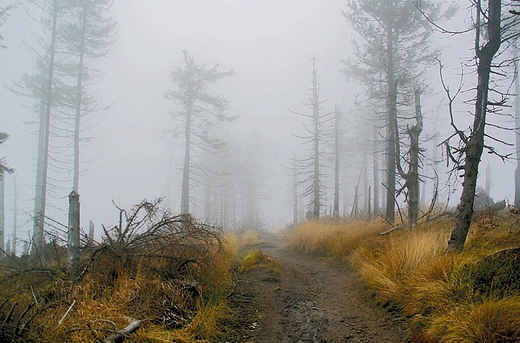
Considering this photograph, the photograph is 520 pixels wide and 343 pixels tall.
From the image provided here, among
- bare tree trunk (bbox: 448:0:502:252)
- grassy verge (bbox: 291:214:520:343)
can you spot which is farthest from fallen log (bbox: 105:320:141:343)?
bare tree trunk (bbox: 448:0:502:252)

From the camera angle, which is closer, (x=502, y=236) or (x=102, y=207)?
(x=502, y=236)

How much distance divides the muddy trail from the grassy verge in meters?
0.31

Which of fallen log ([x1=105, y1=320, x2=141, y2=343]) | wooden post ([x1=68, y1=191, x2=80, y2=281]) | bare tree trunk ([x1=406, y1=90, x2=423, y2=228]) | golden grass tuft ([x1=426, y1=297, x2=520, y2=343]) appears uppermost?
bare tree trunk ([x1=406, y1=90, x2=423, y2=228])

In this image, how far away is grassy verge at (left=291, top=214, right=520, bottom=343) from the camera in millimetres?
2604

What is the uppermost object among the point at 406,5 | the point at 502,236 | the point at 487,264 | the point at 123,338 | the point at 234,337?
the point at 406,5

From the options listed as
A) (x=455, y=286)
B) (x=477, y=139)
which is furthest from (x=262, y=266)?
(x=477, y=139)

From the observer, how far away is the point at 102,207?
87125 mm

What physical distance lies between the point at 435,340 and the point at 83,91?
22.0 m

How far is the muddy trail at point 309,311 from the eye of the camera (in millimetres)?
3717

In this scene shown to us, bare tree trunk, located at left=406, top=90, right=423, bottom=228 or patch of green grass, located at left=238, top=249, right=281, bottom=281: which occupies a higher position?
bare tree trunk, located at left=406, top=90, right=423, bottom=228

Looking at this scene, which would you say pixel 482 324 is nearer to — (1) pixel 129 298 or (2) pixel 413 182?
(1) pixel 129 298

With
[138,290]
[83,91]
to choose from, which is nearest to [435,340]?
[138,290]

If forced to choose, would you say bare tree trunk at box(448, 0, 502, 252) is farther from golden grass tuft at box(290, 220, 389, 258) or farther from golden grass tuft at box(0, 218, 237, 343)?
golden grass tuft at box(0, 218, 237, 343)

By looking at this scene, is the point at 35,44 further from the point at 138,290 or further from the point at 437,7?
the point at 437,7
